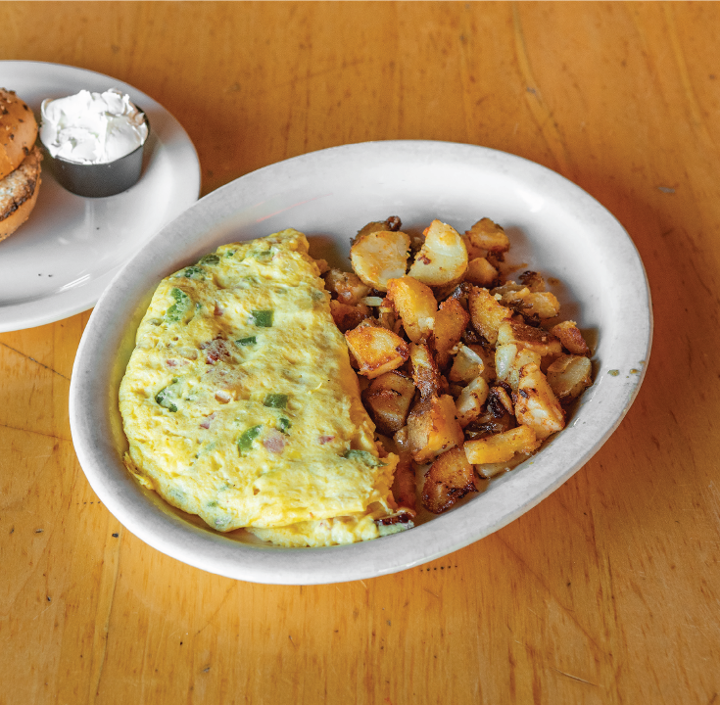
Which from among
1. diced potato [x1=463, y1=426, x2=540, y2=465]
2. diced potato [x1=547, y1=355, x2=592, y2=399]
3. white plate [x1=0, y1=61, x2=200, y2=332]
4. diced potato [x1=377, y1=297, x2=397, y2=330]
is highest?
diced potato [x1=547, y1=355, x2=592, y2=399]

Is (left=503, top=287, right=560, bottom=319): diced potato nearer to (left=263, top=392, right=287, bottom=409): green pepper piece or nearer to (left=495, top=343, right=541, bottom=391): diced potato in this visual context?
(left=495, top=343, right=541, bottom=391): diced potato

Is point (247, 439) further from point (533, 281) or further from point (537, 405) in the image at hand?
point (533, 281)

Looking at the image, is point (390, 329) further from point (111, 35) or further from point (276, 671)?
point (111, 35)

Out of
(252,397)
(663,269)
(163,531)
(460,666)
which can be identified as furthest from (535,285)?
(163,531)

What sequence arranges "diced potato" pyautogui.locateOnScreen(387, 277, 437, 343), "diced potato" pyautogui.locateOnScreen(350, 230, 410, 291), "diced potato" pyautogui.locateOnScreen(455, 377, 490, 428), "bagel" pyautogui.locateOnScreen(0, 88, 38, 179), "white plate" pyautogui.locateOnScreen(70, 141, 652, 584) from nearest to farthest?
"white plate" pyautogui.locateOnScreen(70, 141, 652, 584), "diced potato" pyautogui.locateOnScreen(455, 377, 490, 428), "diced potato" pyautogui.locateOnScreen(387, 277, 437, 343), "diced potato" pyautogui.locateOnScreen(350, 230, 410, 291), "bagel" pyautogui.locateOnScreen(0, 88, 38, 179)

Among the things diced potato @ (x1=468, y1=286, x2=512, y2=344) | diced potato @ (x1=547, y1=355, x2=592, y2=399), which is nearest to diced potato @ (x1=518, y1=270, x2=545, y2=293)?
diced potato @ (x1=468, y1=286, x2=512, y2=344)

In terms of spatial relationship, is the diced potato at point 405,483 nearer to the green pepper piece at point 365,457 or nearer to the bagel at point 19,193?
the green pepper piece at point 365,457
